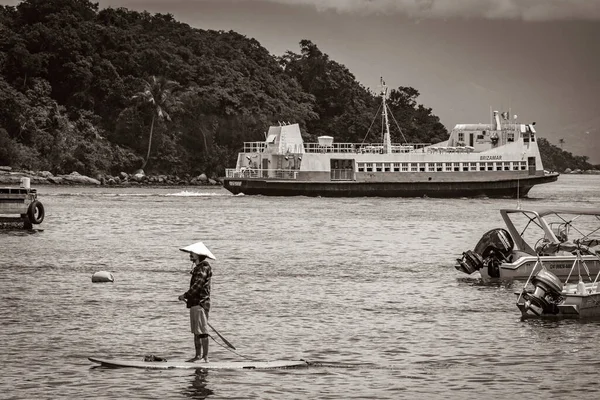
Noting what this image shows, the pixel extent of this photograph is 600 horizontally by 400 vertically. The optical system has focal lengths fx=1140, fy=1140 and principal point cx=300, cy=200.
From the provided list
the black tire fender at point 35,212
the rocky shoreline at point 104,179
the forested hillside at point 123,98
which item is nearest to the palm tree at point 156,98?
the forested hillside at point 123,98

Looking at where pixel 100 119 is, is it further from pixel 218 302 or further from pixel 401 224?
pixel 218 302

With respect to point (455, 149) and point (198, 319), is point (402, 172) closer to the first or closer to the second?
point (455, 149)

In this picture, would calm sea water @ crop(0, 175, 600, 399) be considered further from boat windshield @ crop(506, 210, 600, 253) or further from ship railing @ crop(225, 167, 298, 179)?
ship railing @ crop(225, 167, 298, 179)

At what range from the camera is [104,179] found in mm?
121812

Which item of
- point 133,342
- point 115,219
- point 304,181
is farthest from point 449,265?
point 304,181

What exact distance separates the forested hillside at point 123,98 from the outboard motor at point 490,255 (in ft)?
259

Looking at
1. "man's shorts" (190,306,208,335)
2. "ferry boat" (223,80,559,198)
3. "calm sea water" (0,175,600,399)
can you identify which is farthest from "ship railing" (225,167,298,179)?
"man's shorts" (190,306,208,335)

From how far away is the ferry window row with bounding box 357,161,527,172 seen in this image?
9512cm

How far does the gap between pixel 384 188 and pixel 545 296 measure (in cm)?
6619

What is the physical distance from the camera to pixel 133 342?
83.7 feet

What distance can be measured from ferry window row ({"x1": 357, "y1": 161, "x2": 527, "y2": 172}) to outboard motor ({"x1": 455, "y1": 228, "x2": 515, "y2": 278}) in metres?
56.8

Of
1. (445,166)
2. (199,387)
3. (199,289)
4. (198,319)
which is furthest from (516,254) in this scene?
(445,166)

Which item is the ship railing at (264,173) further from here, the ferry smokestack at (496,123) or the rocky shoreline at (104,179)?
the rocky shoreline at (104,179)

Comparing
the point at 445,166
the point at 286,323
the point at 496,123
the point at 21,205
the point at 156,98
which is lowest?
the point at 286,323
